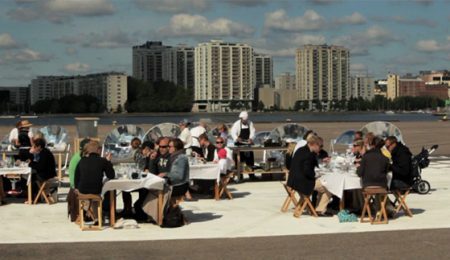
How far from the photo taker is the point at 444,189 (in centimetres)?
1606

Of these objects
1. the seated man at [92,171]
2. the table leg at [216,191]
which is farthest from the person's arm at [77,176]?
the table leg at [216,191]

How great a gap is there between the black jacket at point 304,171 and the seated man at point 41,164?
4.75 metres

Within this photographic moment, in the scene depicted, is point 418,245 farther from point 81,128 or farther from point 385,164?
point 81,128

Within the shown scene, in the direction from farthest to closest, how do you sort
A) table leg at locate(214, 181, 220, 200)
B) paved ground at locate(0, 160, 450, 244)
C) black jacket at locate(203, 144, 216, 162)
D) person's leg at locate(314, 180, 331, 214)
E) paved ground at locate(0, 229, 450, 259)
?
black jacket at locate(203, 144, 216, 162), table leg at locate(214, 181, 220, 200), person's leg at locate(314, 180, 331, 214), paved ground at locate(0, 160, 450, 244), paved ground at locate(0, 229, 450, 259)

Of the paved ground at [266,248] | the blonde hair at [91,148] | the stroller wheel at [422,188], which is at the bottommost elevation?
the paved ground at [266,248]

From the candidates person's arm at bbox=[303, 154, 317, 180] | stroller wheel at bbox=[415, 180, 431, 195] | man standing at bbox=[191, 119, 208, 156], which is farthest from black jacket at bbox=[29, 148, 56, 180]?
stroller wheel at bbox=[415, 180, 431, 195]

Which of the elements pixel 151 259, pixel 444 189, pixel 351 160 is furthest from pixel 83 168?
pixel 444 189

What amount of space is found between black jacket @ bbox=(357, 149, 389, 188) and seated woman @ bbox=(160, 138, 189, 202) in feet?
9.03

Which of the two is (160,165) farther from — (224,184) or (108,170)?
(224,184)

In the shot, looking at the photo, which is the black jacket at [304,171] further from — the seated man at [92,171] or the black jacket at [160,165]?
the seated man at [92,171]

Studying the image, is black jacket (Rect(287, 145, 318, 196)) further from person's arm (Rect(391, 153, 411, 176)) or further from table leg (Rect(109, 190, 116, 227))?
table leg (Rect(109, 190, 116, 227))

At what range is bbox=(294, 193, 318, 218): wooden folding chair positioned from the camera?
1204 cm

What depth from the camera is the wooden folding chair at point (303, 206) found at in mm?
12039

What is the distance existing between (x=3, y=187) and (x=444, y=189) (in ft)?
30.3
